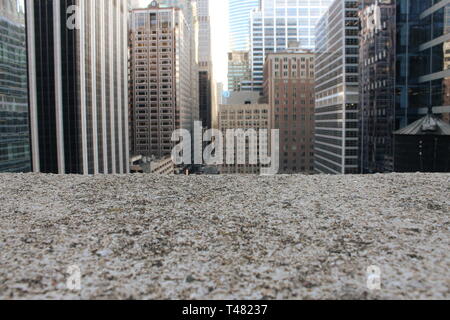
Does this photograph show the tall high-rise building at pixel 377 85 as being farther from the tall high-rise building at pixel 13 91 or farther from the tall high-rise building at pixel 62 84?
the tall high-rise building at pixel 13 91

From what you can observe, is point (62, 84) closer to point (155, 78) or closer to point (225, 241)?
point (225, 241)

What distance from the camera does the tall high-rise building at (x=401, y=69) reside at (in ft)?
122

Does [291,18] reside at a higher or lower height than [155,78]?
higher

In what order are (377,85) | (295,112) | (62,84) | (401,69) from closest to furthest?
(401,69) → (377,85) → (62,84) → (295,112)

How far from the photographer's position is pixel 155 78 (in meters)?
136

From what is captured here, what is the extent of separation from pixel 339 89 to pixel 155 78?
66.9 meters

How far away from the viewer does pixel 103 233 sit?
7.66 m

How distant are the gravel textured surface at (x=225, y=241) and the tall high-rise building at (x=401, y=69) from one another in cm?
2651

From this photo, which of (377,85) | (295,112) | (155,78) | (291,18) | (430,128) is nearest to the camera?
(430,128)

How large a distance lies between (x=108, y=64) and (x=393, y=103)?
5221 centimetres

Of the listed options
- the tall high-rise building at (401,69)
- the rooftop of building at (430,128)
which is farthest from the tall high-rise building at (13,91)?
the rooftop of building at (430,128)

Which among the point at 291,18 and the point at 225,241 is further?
the point at 291,18

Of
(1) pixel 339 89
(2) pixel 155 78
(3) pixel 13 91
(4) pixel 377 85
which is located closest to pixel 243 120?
(2) pixel 155 78

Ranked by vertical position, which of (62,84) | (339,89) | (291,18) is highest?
(291,18)
